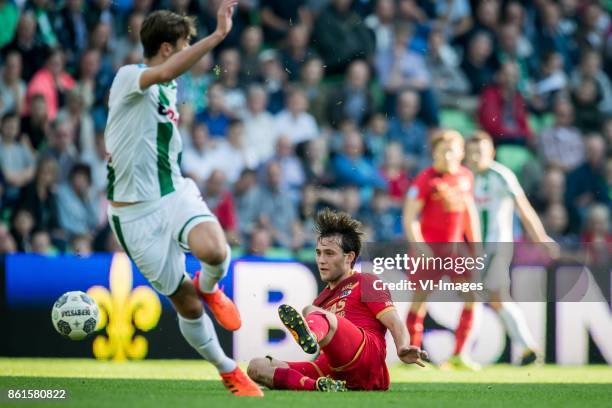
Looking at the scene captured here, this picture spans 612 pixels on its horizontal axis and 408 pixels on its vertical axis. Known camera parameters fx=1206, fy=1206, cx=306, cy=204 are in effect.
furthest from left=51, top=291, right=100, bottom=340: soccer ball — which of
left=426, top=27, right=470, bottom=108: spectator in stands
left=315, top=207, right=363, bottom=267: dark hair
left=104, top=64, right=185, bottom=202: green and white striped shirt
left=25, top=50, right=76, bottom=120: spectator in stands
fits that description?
left=426, top=27, right=470, bottom=108: spectator in stands

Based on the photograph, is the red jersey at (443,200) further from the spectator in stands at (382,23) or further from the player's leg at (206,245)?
the player's leg at (206,245)

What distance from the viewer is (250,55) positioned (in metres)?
12.8

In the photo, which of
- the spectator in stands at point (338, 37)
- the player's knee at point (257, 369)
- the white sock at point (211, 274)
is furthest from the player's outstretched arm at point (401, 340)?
the spectator in stands at point (338, 37)

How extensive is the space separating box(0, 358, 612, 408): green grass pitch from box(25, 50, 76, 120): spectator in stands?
3220 millimetres

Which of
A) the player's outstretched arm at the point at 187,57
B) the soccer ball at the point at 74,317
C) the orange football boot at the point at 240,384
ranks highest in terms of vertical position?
the player's outstretched arm at the point at 187,57

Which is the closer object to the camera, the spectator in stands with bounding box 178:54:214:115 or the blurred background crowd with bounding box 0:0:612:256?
the blurred background crowd with bounding box 0:0:612:256

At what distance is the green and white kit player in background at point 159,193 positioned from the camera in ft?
21.1

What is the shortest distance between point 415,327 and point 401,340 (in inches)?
133

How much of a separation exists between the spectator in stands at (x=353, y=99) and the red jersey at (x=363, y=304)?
606cm

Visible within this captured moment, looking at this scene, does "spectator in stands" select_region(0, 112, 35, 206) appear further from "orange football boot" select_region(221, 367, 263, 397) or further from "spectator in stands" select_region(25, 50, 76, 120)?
"orange football boot" select_region(221, 367, 263, 397)

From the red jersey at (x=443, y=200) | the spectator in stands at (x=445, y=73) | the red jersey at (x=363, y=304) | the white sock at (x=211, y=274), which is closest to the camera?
the white sock at (x=211, y=274)

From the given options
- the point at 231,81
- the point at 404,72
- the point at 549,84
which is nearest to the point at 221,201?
the point at 231,81

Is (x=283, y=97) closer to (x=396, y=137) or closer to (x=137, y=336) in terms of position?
(x=396, y=137)

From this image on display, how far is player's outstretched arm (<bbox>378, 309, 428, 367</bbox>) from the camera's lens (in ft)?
20.0
